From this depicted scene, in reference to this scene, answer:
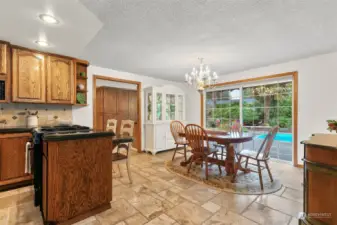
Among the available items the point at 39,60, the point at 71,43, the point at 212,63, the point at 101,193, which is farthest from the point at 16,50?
the point at 212,63

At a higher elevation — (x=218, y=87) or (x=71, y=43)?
(x=71, y=43)

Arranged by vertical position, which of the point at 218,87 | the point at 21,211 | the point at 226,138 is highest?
the point at 218,87

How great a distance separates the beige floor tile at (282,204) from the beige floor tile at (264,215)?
0.10m

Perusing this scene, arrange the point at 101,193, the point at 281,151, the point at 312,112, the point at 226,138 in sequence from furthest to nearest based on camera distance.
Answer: the point at 281,151
the point at 312,112
the point at 226,138
the point at 101,193

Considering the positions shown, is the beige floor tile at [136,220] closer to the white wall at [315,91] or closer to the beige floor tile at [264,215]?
the beige floor tile at [264,215]

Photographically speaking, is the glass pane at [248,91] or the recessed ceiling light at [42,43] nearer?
the recessed ceiling light at [42,43]

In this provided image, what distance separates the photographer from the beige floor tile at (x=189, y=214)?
1.69m

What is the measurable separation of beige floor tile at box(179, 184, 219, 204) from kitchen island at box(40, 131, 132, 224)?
Answer: 3.31 feet

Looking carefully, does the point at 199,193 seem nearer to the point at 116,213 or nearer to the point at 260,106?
the point at 116,213

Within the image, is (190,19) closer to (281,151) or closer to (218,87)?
(218,87)

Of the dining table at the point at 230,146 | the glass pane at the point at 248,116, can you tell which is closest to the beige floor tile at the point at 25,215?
the dining table at the point at 230,146

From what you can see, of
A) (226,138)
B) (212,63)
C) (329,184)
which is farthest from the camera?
(212,63)

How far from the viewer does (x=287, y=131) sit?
3721mm

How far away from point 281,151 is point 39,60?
577 cm
